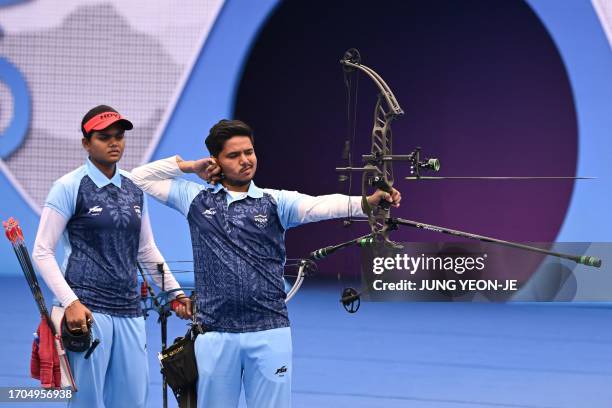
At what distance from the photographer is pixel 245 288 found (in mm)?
3420

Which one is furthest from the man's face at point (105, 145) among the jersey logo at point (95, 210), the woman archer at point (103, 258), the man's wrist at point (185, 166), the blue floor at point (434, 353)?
the blue floor at point (434, 353)

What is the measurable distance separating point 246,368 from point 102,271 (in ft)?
2.65

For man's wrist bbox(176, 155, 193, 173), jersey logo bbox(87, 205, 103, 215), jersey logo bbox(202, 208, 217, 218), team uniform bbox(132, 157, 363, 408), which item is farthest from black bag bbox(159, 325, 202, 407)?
jersey logo bbox(87, 205, 103, 215)

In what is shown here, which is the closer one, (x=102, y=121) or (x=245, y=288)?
(x=245, y=288)

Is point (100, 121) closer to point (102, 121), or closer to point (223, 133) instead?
point (102, 121)

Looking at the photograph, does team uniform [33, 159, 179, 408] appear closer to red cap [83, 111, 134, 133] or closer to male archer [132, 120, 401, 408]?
red cap [83, 111, 134, 133]

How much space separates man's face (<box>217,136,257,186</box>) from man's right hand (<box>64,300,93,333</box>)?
770mm

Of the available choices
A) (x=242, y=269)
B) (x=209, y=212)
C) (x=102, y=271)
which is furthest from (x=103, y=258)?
(x=242, y=269)

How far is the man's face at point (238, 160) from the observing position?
3.47 metres

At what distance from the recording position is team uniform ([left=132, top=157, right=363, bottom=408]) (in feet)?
11.1

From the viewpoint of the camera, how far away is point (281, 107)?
11516 mm

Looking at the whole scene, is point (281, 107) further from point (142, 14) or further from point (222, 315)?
point (222, 315)

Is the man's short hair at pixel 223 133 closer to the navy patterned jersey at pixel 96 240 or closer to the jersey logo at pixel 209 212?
the jersey logo at pixel 209 212

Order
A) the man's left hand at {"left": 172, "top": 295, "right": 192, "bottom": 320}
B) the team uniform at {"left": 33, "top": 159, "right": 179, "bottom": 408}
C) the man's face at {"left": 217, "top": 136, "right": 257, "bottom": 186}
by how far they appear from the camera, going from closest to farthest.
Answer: the man's face at {"left": 217, "top": 136, "right": 257, "bottom": 186}, the team uniform at {"left": 33, "top": 159, "right": 179, "bottom": 408}, the man's left hand at {"left": 172, "top": 295, "right": 192, "bottom": 320}
